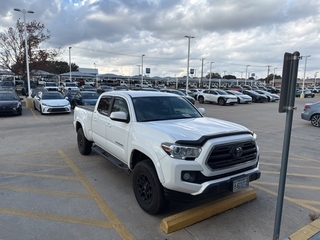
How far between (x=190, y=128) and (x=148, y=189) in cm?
112

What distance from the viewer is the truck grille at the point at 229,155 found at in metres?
3.23

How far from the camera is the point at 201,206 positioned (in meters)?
3.71

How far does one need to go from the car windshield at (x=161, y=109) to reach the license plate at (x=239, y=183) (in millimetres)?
1612

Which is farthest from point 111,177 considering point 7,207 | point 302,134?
point 302,134

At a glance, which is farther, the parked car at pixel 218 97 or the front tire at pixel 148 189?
the parked car at pixel 218 97

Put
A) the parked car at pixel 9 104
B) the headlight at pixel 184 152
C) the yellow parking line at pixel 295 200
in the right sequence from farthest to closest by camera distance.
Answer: the parked car at pixel 9 104
the yellow parking line at pixel 295 200
the headlight at pixel 184 152

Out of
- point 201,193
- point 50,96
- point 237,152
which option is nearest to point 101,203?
point 201,193

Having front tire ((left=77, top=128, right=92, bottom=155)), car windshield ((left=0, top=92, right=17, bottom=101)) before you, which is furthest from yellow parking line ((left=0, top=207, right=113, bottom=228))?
car windshield ((left=0, top=92, right=17, bottom=101))

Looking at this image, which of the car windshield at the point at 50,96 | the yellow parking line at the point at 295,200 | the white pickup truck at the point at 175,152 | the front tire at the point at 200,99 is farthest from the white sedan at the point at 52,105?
the front tire at the point at 200,99

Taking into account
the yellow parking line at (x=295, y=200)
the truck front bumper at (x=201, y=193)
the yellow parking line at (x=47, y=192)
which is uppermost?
the truck front bumper at (x=201, y=193)

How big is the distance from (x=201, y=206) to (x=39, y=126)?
403 inches

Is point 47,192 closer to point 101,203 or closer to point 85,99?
point 101,203

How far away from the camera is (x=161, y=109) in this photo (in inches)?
181

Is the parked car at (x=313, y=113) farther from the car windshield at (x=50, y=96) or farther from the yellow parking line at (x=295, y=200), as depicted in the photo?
the car windshield at (x=50, y=96)
